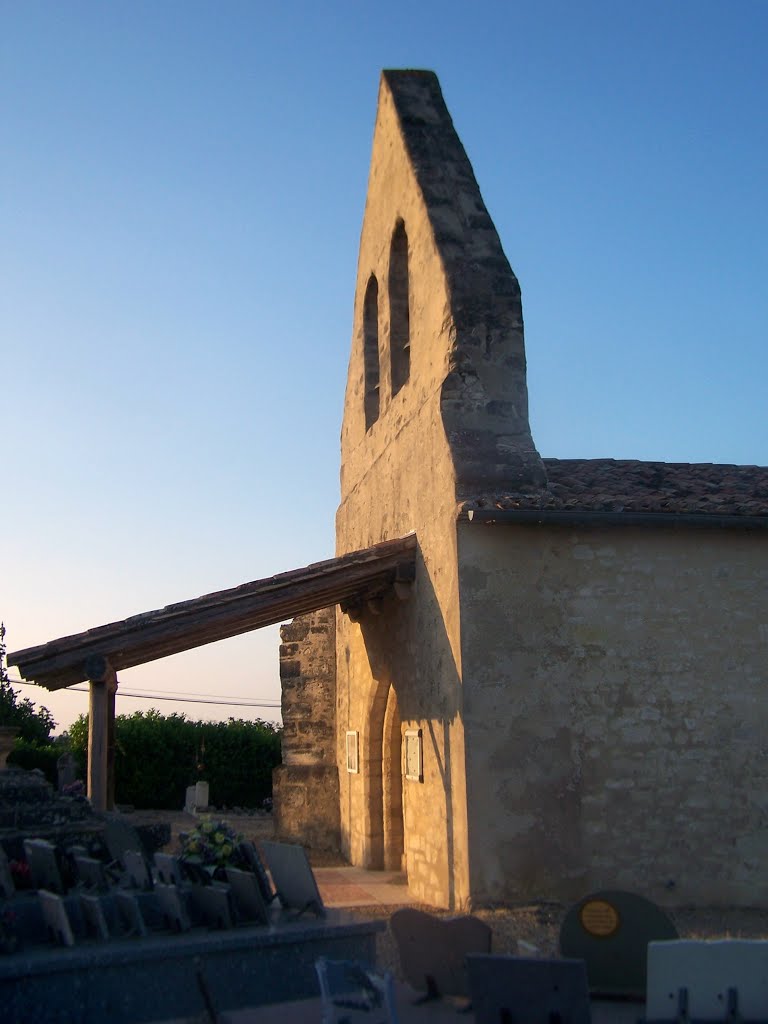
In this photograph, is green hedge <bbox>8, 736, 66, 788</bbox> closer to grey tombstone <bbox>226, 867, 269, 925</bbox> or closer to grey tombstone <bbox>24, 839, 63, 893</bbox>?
grey tombstone <bbox>24, 839, 63, 893</bbox>

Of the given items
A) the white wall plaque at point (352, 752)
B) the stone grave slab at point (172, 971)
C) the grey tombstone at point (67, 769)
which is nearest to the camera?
the stone grave slab at point (172, 971)

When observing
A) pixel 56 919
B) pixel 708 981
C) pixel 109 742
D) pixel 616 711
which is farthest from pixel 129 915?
pixel 616 711

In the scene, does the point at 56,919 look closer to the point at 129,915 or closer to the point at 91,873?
the point at 129,915

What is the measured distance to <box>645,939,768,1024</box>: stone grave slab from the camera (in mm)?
4559

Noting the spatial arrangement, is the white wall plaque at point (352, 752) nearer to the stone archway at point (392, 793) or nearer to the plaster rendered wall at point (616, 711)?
the stone archway at point (392, 793)

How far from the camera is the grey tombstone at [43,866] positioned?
21.0ft

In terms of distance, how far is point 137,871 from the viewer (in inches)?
257

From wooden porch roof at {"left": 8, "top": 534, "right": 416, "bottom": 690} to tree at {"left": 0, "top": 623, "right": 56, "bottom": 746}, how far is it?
15117 millimetres

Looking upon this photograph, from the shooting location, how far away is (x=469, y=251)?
10.3 metres

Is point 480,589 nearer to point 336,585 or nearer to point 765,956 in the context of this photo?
point 336,585

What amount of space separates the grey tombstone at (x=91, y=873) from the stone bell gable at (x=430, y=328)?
4312 mm

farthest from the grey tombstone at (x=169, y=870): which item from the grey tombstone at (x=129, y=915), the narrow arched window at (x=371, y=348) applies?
the narrow arched window at (x=371, y=348)

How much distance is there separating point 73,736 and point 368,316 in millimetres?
13364

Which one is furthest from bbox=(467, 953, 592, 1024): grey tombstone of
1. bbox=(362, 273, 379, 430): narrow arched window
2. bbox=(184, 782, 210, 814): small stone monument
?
bbox=(184, 782, 210, 814): small stone monument
